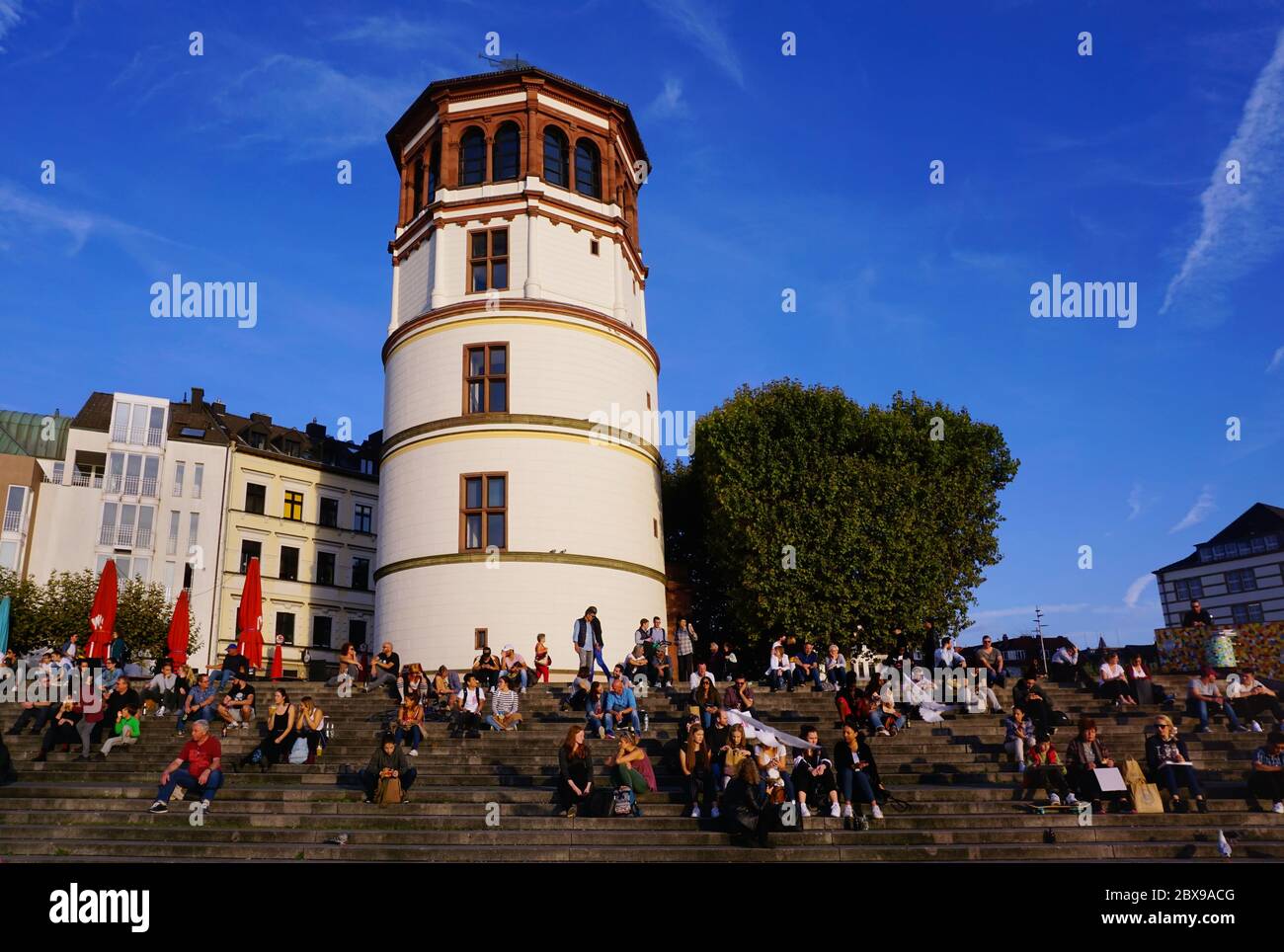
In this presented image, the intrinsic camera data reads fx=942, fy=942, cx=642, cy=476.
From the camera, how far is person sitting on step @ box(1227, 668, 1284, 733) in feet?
Answer: 67.1

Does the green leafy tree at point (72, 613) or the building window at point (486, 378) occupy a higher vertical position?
the building window at point (486, 378)

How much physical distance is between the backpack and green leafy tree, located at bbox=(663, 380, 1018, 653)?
61.4 ft

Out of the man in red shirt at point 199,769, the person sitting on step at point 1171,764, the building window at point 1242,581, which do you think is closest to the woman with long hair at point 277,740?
the man in red shirt at point 199,769

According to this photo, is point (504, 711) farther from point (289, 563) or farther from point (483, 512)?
point (289, 563)

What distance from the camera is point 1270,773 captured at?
604 inches

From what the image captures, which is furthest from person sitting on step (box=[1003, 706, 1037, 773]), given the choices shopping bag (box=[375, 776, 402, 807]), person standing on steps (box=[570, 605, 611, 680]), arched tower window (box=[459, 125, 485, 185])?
arched tower window (box=[459, 125, 485, 185])

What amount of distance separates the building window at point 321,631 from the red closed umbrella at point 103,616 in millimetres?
31299

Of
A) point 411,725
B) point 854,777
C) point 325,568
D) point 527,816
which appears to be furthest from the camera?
point 325,568

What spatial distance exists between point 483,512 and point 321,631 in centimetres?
2919

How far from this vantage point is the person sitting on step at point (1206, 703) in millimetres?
19906

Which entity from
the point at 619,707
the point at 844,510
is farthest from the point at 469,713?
the point at 844,510

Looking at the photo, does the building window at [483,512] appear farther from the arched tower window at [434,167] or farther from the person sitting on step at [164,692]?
the arched tower window at [434,167]
